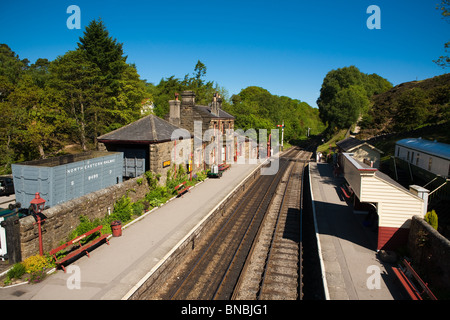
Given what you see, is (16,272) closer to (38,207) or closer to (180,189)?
(38,207)

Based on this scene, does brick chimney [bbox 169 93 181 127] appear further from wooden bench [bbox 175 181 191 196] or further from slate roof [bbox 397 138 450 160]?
slate roof [bbox 397 138 450 160]

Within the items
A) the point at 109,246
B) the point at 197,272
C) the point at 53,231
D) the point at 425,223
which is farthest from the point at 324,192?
the point at 53,231

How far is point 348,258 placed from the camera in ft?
38.9

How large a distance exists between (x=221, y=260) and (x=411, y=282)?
759 centimetres

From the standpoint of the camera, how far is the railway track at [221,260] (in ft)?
33.1

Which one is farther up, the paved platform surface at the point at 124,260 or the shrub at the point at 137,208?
the shrub at the point at 137,208

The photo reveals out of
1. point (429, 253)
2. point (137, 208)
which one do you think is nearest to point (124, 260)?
point (137, 208)

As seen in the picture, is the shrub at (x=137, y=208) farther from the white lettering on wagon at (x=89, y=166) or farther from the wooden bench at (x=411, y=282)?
the wooden bench at (x=411, y=282)

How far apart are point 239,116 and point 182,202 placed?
28.2 metres

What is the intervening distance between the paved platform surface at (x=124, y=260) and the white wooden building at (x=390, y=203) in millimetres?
9125

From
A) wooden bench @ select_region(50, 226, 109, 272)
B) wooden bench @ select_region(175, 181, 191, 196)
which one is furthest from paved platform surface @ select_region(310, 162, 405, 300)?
wooden bench @ select_region(175, 181, 191, 196)

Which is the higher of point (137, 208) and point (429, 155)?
point (429, 155)

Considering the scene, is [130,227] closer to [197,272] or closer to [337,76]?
[197,272]

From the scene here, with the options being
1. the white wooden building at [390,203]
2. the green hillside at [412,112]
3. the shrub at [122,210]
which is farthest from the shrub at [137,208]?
the green hillside at [412,112]
